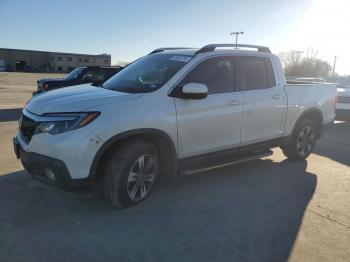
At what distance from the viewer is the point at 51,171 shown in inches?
146

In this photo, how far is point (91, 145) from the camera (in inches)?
143

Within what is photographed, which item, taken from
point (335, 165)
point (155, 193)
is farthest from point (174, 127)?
point (335, 165)

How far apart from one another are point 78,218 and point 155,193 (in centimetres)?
117

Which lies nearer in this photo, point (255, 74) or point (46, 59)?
point (255, 74)

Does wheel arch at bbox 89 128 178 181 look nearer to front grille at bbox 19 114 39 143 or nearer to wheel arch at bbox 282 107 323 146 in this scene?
front grille at bbox 19 114 39 143

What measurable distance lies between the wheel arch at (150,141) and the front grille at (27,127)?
797 mm

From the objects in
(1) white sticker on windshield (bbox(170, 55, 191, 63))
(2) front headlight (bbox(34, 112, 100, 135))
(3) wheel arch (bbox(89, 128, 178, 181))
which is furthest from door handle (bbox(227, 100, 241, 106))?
(2) front headlight (bbox(34, 112, 100, 135))

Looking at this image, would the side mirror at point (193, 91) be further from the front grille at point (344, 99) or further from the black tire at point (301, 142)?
the front grille at point (344, 99)

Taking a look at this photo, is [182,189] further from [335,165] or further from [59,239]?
[335,165]

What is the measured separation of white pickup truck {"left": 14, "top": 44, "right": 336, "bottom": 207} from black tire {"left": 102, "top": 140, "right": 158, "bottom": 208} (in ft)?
0.04

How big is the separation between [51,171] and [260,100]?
3.20 m

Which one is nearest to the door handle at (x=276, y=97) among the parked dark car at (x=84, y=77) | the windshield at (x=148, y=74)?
the windshield at (x=148, y=74)

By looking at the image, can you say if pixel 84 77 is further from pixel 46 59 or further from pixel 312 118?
pixel 46 59

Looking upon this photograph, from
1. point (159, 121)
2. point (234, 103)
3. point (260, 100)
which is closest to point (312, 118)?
point (260, 100)
